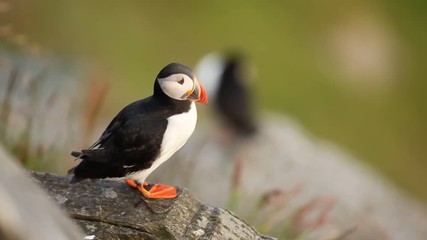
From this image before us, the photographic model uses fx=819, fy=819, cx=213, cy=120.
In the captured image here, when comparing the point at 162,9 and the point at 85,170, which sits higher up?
the point at 162,9

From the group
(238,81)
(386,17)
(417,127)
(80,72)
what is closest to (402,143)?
(417,127)

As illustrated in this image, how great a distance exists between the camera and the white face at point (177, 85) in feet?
12.6

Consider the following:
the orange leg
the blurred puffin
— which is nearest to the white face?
the orange leg

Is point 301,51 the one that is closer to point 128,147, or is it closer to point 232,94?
point 232,94

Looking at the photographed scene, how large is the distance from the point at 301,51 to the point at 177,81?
17.2 meters

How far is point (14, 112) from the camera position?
6.34 metres

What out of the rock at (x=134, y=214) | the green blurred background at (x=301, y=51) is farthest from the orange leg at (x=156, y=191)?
the green blurred background at (x=301, y=51)

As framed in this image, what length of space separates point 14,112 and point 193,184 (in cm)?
259

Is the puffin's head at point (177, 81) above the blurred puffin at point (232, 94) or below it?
below

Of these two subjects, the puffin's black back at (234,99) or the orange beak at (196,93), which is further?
the puffin's black back at (234,99)

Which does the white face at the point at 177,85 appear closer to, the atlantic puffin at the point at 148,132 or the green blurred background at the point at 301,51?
the atlantic puffin at the point at 148,132

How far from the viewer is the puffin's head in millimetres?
3846

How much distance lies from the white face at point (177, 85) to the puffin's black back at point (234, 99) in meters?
8.05

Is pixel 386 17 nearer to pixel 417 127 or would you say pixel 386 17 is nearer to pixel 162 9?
pixel 417 127
